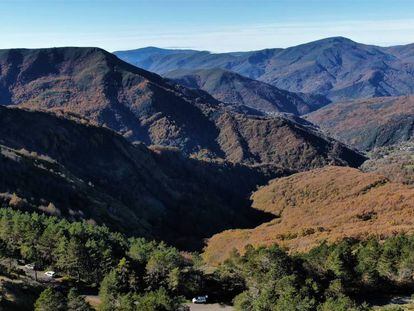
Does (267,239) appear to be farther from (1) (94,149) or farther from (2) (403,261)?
(1) (94,149)

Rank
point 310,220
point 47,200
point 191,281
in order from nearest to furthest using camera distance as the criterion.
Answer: point 191,281, point 47,200, point 310,220

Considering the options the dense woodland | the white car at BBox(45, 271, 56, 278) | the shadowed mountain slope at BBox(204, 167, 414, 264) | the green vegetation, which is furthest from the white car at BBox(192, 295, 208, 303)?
the shadowed mountain slope at BBox(204, 167, 414, 264)

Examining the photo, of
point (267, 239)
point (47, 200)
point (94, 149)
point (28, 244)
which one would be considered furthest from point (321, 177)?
point (28, 244)

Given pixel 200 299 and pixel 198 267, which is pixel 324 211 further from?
pixel 200 299

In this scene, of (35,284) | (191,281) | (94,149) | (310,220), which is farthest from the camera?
(94,149)

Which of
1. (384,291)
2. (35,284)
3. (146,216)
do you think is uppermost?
(35,284)

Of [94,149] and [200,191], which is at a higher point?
[94,149]

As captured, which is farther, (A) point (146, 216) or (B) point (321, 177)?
(B) point (321, 177)
